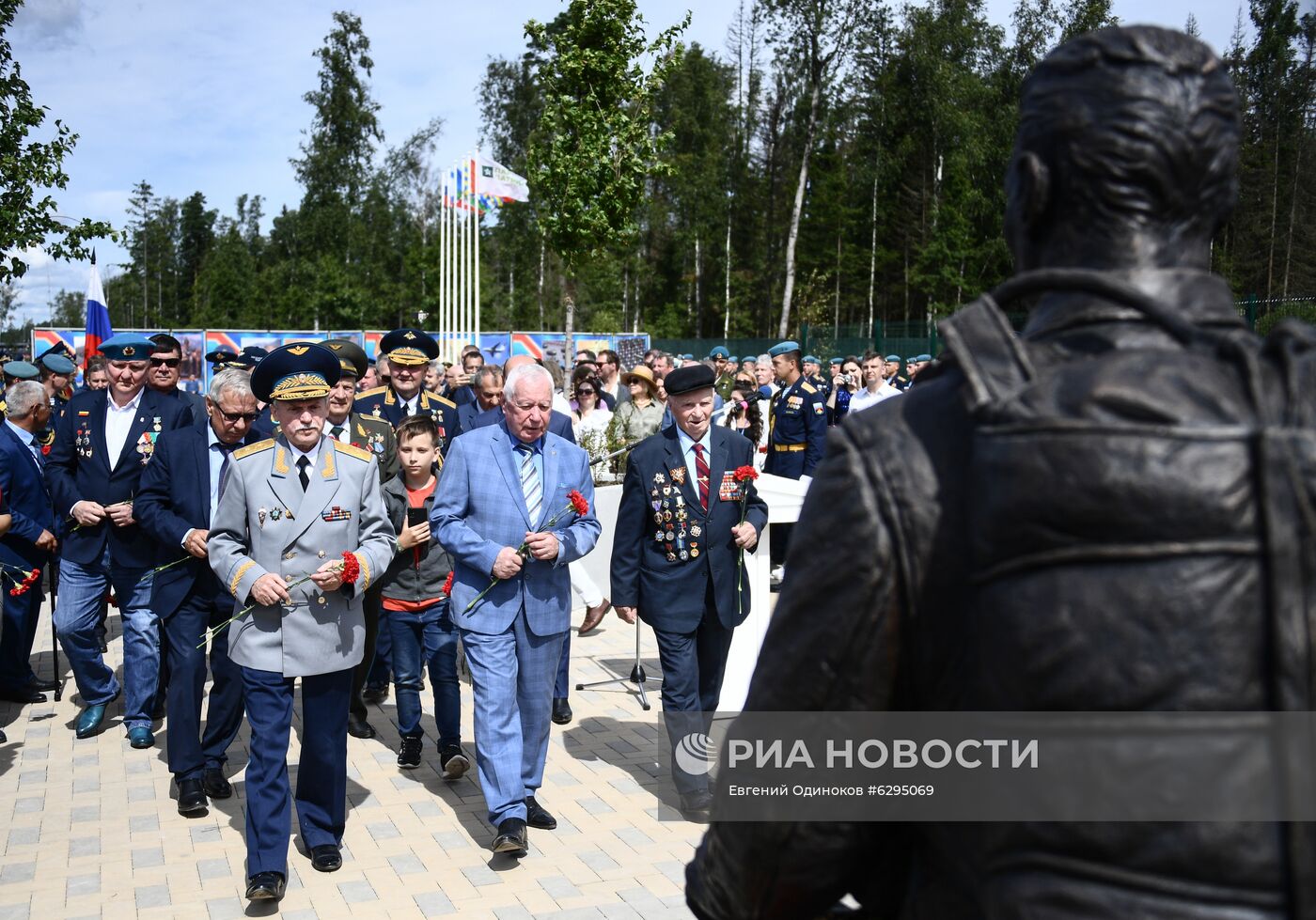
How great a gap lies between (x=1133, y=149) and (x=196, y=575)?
239 inches

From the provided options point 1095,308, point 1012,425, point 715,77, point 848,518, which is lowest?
point 848,518

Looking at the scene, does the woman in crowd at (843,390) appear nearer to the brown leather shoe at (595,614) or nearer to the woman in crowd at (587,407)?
the woman in crowd at (587,407)

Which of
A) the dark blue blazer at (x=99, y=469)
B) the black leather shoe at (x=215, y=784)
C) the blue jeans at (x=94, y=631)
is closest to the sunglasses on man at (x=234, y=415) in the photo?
the dark blue blazer at (x=99, y=469)

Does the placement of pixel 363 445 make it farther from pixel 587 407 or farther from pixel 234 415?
pixel 587 407

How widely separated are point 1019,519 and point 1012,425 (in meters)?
0.11

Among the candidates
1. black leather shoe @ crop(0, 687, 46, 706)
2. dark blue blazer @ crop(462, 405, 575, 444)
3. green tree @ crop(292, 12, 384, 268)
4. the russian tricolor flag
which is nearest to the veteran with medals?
dark blue blazer @ crop(462, 405, 575, 444)

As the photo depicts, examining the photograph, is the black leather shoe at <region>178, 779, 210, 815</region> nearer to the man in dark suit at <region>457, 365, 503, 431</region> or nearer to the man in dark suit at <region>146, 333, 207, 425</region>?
the man in dark suit at <region>146, 333, 207, 425</region>

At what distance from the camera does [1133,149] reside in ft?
4.72

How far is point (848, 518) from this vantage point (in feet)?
4.84

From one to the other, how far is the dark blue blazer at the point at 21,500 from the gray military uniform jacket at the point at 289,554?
3.05 m

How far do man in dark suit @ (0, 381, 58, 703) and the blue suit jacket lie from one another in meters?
3.44

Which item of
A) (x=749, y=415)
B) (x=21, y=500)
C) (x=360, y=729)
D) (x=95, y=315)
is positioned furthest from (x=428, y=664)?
(x=95, y=315)

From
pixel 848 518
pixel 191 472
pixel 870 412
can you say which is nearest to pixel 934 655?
pixel 848 518

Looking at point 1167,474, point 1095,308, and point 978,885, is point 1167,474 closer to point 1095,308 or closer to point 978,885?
point 1095,308
